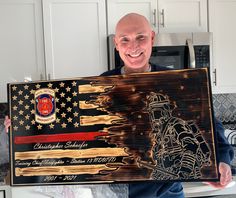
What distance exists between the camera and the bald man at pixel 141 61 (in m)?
1.35

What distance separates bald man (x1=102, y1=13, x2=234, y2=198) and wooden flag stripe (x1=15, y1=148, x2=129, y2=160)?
15 cm

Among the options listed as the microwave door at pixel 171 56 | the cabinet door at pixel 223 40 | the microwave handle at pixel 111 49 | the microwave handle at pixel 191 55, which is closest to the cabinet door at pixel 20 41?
the microwave handle at pixel 111 49

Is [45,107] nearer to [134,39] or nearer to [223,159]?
[134,39]

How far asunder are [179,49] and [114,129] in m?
1.26

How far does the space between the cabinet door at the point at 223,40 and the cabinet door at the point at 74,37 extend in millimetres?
768

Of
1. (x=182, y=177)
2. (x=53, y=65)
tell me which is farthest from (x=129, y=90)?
(x=53, y=65)

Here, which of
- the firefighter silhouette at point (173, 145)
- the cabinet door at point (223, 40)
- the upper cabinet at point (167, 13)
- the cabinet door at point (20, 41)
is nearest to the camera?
the firefighter silhouette at point (173, 145)

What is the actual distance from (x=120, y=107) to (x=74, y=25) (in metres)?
1.22

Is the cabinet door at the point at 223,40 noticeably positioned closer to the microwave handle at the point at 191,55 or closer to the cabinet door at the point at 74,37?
the microwave handle at the point at 191,55

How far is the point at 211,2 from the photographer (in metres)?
2.57

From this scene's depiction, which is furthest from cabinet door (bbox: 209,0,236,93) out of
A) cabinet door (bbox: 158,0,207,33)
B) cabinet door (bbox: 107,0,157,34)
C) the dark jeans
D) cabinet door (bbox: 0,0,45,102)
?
the dark jeans

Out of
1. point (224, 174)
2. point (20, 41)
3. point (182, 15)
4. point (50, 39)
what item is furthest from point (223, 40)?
point (224, 174)

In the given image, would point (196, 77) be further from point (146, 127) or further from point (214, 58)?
point (214, 58)

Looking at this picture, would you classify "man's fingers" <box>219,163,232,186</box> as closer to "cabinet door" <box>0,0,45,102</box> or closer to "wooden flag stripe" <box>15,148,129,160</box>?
"wooden flag stripe" <box>15,148,129,160</box>
